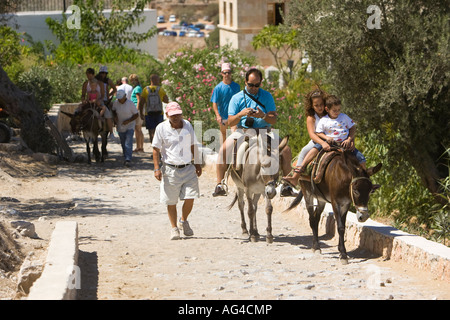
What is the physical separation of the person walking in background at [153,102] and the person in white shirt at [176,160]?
8.04 m

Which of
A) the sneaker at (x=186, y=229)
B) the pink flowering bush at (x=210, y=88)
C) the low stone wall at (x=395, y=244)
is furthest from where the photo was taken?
the pink flowering bush at (x=210, y=88)

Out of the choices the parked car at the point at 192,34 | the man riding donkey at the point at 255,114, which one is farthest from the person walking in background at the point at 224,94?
the parked car at the point at 192,34

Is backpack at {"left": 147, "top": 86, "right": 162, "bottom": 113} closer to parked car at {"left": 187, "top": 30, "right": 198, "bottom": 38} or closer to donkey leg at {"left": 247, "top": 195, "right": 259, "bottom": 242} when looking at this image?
donkey leg at {"left": 247, "top": 195, "right": 259, "bottom": 242}

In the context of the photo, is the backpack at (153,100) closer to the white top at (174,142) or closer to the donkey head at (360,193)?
the white top at (174,142)

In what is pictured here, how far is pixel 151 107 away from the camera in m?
19.1

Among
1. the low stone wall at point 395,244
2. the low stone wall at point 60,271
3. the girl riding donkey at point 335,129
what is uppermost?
the girl riding donkey at point 335,129

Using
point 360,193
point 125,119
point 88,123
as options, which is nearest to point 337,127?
point 360,193

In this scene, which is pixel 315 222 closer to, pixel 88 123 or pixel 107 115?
pixel 88 123

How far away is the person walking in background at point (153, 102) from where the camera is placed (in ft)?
62.6

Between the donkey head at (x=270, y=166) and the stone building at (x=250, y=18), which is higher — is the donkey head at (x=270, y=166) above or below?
below

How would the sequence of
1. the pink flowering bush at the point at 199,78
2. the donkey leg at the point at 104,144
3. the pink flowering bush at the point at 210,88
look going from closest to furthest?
the pink flowering bush at the point at 210,88, the donkey leg at the point at 104,144, the pink flowering bush at the point at 199,78

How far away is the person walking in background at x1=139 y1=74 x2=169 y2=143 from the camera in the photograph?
62.6 ft

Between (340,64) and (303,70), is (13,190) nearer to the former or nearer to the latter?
(340,64)

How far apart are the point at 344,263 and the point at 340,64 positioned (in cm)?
561
